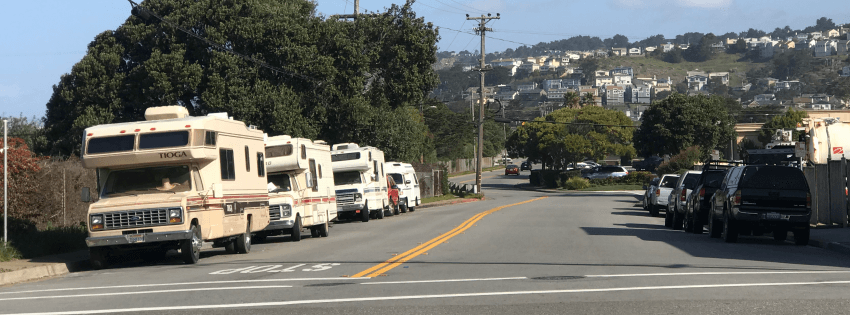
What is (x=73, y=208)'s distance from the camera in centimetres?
2323

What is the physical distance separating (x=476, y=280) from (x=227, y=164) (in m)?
7.61

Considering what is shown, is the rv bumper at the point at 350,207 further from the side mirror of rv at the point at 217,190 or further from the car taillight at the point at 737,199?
the car taillight at the point at 737,199

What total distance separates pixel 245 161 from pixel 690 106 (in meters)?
54.4

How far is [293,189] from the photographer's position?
23438mm

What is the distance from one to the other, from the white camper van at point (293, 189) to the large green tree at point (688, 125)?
47.8 m

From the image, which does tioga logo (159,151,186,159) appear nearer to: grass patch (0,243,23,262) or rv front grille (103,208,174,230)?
rv front grille (103,208,174,230)

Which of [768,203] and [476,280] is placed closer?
[476,280]

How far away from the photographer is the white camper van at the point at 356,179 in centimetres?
3238

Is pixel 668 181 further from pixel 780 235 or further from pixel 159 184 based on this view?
pixel 159 184

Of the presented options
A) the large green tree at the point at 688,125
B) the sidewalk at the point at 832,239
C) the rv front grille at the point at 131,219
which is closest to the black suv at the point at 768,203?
the sidewalk at the point at 832,239

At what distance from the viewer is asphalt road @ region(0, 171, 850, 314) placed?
32.7ft

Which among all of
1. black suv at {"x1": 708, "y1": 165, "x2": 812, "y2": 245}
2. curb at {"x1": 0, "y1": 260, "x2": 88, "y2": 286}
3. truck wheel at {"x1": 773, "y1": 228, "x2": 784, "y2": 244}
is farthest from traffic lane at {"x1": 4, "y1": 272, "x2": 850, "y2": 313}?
truck wheel at {"x1": 773, "y1": 228, "x2": 784, "y2": 244}

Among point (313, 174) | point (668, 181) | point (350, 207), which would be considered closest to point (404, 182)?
point (350, 207)

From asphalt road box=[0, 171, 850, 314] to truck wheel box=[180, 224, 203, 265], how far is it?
0.66 feet
